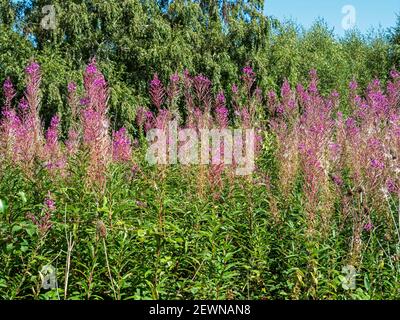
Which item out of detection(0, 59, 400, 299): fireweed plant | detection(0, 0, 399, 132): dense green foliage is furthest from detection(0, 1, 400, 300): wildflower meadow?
detection(0, 0, 399, 132): dense green foliage

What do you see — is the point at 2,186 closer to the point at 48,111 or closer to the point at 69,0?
the point at 48,111

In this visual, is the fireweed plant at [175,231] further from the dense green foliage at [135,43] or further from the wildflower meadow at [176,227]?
the dense green foliage at [135,43]

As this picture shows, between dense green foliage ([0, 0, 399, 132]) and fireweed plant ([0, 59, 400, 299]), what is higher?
dense green foliage ([0, 0, 399, 132])

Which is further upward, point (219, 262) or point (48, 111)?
point (48, 111)

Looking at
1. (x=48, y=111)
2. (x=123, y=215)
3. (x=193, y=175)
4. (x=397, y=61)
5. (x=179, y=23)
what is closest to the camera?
(x=123, y=215)

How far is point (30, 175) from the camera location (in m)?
4.59

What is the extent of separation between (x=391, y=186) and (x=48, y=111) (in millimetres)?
15733

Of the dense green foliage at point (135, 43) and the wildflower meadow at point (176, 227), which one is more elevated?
the dense green foliage at point (135, 43)

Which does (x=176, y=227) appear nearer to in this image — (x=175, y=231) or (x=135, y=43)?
(x=175, y=231)

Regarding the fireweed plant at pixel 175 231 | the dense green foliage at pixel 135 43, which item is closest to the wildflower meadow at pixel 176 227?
the fireweed plant at pixel 175 231

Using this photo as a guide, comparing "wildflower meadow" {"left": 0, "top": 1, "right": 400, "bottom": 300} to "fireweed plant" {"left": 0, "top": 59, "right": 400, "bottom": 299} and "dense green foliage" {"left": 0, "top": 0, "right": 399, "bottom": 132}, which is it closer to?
"fireweed plant" {"left": 0, "top": 59, "right": 400, "bottom": 299}

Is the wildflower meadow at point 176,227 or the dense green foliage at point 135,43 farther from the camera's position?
the dense green foliage at point 135,43

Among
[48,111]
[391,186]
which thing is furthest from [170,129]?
[48,111]

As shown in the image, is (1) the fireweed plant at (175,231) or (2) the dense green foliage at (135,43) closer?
(1) the fireweed plant at (175,231)
